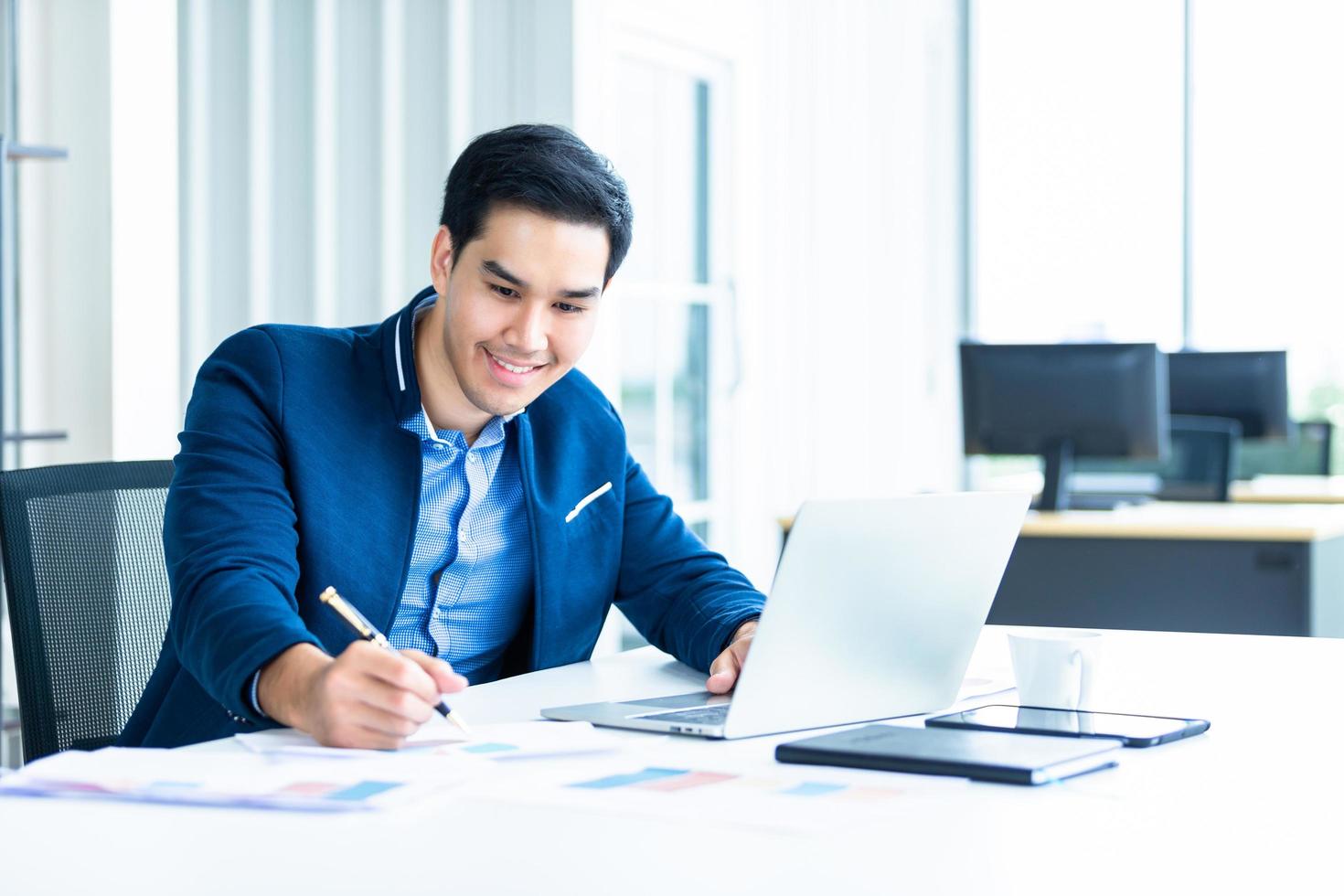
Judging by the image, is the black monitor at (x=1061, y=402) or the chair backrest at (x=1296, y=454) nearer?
the black monitor at (x=1061, y=402)

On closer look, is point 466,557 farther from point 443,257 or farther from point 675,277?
point 675,277

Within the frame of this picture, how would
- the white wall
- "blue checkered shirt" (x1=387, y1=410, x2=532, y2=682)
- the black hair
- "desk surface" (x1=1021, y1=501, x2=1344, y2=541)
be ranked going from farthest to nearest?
"desk surface" (x1=1021, y1=501, x2=1344, y2=541) → the white wall → "blue checkered shirt" (x1=387, y1=410, x2=532, y2=682) → the black hair

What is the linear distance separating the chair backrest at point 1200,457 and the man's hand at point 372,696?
3.71m

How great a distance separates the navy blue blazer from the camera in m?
1.38

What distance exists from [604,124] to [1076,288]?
2.84 m

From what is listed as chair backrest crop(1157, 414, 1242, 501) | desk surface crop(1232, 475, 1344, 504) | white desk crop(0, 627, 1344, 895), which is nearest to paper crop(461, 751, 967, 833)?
white desk crop(0, 627, 1344, 895)

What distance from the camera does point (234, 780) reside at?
3.51 ft

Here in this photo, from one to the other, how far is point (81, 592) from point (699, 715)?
2.50ft

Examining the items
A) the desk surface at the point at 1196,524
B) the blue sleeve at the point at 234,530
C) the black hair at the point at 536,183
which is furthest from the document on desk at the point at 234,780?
the desk surface at the point at 1196,524

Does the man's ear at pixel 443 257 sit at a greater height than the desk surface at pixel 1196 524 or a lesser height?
greater

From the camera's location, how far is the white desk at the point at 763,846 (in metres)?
0.86

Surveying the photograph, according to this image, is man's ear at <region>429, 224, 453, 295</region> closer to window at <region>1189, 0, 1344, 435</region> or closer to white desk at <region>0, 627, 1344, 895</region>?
white desk at <region>0, 627, 1344, 895</region>

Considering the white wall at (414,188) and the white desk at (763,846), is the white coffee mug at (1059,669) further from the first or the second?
the white wall at (414,188)

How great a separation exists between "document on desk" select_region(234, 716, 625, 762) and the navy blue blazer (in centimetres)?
9
